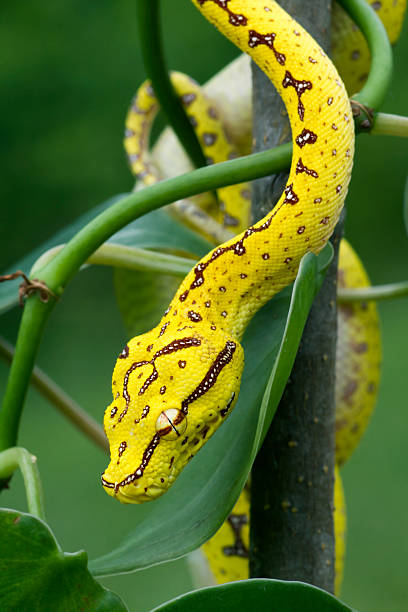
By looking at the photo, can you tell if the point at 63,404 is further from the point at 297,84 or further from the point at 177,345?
the point at 297,84

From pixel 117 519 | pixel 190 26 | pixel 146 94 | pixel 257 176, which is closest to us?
pixel 257 176

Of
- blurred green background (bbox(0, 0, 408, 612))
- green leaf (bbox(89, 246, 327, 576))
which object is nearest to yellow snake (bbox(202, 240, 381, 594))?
green leaf (bbox(89, 246, 327, 576))

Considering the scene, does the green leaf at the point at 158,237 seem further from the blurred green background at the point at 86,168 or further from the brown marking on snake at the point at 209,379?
the blurred green background at the point at 86,168

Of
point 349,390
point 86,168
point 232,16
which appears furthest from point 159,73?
point 86,168

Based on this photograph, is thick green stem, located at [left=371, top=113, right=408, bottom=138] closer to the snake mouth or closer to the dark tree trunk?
the dark tree trunk

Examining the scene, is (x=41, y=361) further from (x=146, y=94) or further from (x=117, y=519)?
(x=146, y=94)

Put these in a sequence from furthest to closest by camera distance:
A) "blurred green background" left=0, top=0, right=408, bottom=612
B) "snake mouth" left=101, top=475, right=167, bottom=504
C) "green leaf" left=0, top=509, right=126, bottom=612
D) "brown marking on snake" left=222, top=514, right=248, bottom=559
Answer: "blurred green background" left=0, top=0, right=408, bottom=612 < "brown marking on snake" left=222, top=514, right=248, bottom=559 < "snake mouth" left=101, top=475, right=167, bottom=504 < "green leaf" left=0, top=509, right=126, bottom=612

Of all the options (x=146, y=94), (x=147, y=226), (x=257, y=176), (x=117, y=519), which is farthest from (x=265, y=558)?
(x=117, y=519)
